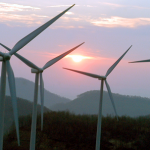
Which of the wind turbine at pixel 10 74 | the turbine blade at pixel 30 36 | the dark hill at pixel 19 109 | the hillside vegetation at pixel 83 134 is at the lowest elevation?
the dark hill at pixel 19 109

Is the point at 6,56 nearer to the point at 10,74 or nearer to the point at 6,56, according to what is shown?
the point at 6,56

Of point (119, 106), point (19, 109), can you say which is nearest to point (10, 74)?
point (19, 109)

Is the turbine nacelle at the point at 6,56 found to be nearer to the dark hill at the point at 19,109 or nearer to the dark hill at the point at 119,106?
the dark hill at the point at 19,109

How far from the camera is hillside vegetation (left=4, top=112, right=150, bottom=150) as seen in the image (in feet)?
129

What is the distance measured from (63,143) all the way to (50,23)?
21132 mm

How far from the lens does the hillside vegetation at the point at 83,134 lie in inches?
1549

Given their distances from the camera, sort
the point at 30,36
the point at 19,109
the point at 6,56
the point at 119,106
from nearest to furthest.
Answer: the point at 6,56 < the point at 30,36 < the point at 19,109 < the point at 119,106

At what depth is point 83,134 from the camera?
42.6m

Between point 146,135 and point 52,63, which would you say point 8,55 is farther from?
point 146,135

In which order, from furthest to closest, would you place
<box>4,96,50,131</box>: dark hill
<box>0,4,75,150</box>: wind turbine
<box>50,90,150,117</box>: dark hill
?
<box>50,90,150,117</box>: dark hill → <box>4,96,50,131</box>: dark hill → <box>0,4,75,150</box>: wind turbine

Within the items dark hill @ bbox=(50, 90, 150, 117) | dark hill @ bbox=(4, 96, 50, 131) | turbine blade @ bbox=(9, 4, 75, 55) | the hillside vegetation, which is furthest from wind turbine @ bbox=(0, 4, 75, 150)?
dark hill @ bbox=(50, 90, 150, 117)

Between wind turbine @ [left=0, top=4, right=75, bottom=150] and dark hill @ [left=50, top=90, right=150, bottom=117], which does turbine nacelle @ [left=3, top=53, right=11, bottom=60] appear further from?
dark hill @ [left=50, top=90, right=150, bottom=117]

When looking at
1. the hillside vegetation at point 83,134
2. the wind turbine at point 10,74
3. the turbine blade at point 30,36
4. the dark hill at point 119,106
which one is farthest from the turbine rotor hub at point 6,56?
the dark hill at point 119,106

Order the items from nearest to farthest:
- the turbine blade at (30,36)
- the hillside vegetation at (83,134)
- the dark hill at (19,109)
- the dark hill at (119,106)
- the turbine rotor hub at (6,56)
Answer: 1. the turbine rotor hub at (6,56)
2. the turbine blade at (30,36)
3. the hillside vegetation at (83,134)
4. the dark hill at (19,109)
5. the dark hill at (119,106)
